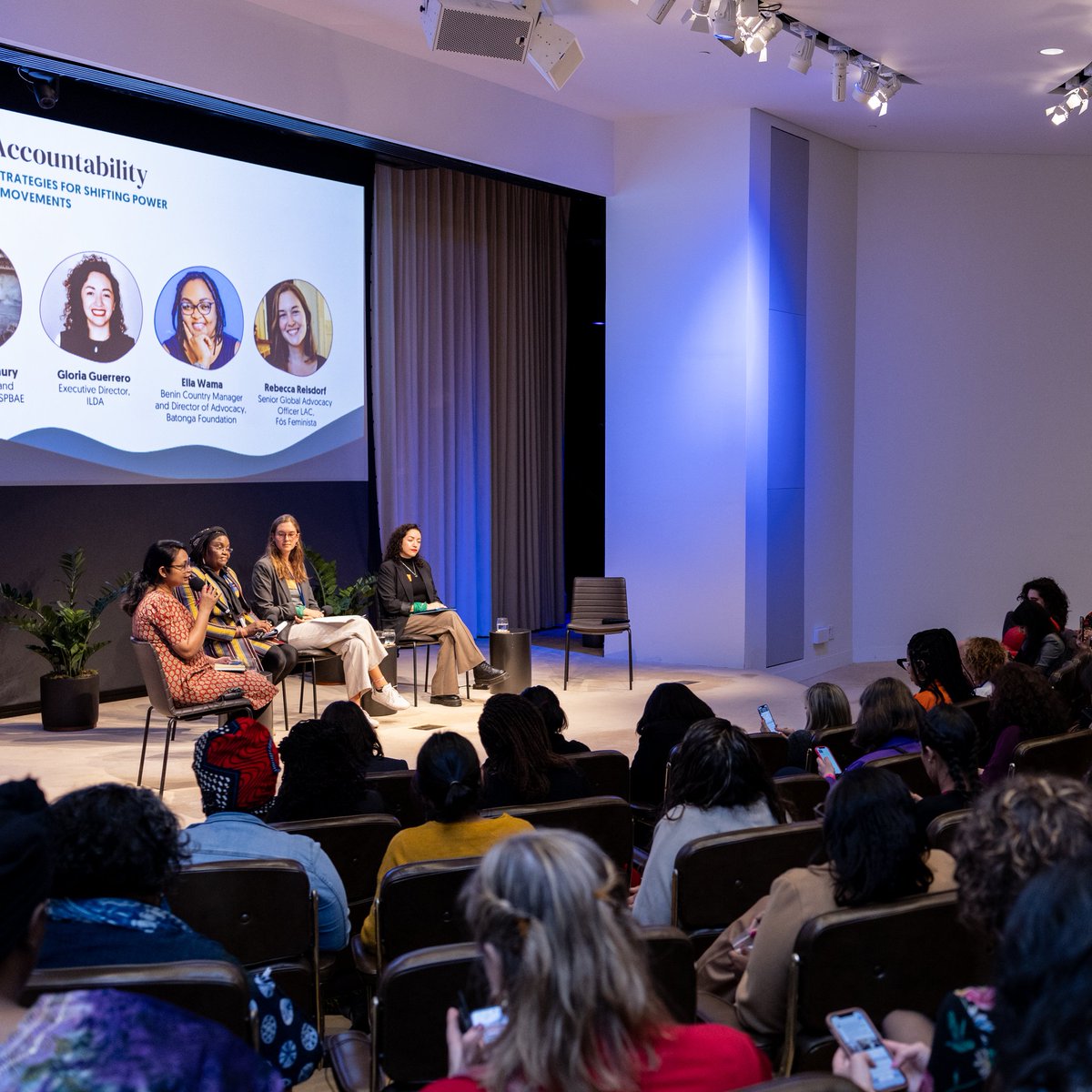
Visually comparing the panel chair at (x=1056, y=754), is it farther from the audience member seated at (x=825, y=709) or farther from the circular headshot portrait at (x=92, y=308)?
the circular headshot portrait at (x=92, y=308)

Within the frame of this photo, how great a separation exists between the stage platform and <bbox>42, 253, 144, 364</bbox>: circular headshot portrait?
2075mm

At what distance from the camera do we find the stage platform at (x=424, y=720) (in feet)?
18.3

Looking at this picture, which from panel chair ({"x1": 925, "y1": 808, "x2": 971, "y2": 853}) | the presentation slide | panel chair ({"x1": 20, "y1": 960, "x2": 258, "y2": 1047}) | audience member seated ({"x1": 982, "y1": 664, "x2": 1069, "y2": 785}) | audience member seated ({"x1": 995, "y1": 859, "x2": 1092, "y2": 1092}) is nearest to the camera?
audience member seated ({"x1": 995, "y1": 859, "x2": 1092, "y2": 1092})

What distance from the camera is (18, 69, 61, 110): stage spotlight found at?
6.42m

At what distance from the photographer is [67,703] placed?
6.58 metres

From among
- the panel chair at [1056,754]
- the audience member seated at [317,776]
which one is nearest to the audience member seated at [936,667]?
the panel chair at [1056,754]

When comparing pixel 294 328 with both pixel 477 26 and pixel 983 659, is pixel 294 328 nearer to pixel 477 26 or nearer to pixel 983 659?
pixel 477 26

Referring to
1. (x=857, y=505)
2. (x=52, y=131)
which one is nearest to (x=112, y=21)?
(x=52, y=131)

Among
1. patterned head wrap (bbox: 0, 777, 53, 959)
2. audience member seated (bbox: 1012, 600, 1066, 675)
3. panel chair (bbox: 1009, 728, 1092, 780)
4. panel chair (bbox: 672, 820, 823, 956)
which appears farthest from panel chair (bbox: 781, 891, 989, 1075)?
audience member seated (bbox: 1012, 600, 1066, 675)

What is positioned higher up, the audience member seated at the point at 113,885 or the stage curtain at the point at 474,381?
the stage curtain at the point at 474,381

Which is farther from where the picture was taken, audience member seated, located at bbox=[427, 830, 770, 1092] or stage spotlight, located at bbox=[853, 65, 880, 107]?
stage spotlight, located at bbox=[853, 65, 880, 107]

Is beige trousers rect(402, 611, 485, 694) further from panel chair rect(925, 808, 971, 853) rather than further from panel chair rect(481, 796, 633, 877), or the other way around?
panel chair rect(925, 808, 971, 853)

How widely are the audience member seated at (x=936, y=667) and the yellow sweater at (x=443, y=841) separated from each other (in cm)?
256

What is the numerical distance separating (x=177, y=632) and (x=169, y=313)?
249 centimetres
